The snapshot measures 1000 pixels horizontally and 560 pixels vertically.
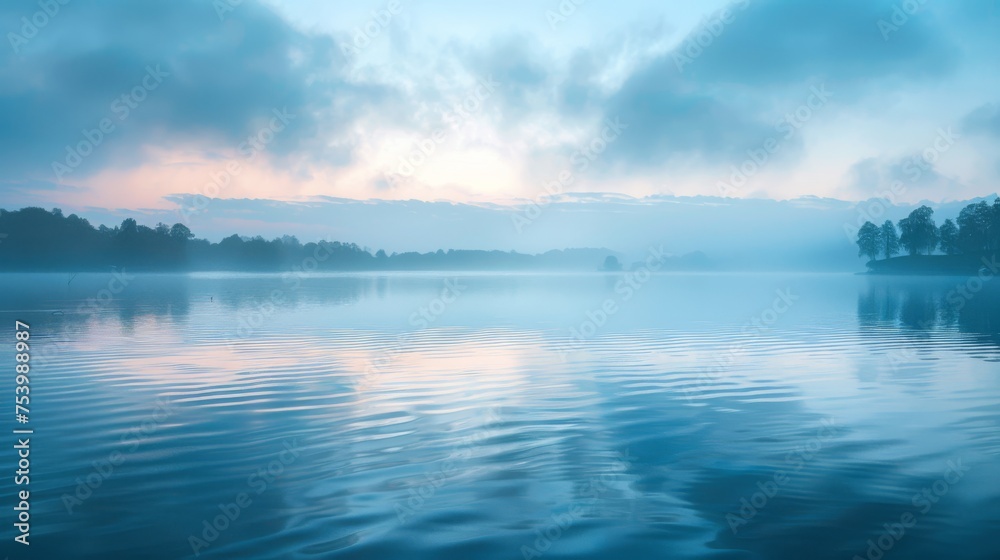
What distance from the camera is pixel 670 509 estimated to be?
10.9 meters

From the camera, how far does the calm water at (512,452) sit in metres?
9.88

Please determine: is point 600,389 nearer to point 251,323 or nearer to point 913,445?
point 913,445

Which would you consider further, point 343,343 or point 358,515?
point 343,343

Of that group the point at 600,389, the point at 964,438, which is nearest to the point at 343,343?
the point at 600,389

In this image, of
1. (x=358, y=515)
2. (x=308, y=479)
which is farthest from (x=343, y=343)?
(x=358, y=515)

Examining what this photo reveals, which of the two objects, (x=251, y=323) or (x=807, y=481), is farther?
(x=251, y=323)

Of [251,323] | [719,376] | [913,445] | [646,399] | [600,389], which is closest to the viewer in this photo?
[913,445]

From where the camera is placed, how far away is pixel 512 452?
567 inches

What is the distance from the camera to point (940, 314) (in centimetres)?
5538

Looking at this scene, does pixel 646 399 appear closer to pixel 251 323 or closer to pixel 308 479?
pixel 308 479

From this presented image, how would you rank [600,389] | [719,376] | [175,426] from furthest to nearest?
1. [719,376]
2. [600,389]
3. [175,426]

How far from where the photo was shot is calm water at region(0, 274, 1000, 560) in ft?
32.4

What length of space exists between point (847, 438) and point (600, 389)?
7.99 meters

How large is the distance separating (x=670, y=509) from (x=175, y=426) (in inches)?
494
